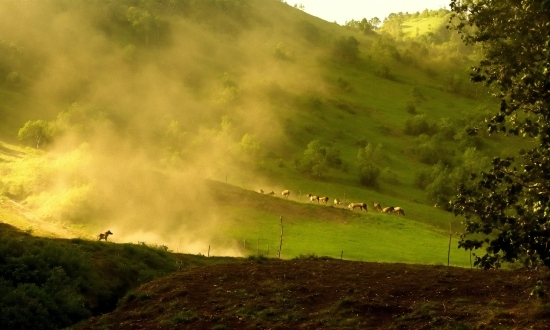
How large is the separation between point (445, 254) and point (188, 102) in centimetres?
8132

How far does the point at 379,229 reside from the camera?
6988 cm

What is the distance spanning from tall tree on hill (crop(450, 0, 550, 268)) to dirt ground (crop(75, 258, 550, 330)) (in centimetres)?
259

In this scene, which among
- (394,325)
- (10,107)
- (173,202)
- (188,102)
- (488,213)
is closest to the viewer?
(488,213)

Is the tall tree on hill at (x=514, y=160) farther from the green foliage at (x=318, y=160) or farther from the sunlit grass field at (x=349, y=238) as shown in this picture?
the green foliage at (x=318, y=160)

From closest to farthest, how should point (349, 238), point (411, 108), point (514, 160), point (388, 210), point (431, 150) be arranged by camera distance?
point (514, 160) → point (349, 238) → point (388, 210) → point (431, 150) → point (411, 108)

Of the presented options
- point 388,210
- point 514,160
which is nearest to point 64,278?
point 514,160

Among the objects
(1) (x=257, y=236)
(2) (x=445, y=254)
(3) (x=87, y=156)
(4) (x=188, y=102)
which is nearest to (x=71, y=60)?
(4) (x=188, y=102)

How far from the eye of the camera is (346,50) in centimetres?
19362

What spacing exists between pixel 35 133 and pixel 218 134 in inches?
1304

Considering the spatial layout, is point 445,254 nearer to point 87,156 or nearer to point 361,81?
point 87,156

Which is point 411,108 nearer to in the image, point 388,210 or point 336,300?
point 388,210

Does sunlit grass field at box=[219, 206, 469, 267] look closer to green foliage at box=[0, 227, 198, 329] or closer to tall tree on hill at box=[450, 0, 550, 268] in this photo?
green foliage at box=[0, 227, 198, 329]

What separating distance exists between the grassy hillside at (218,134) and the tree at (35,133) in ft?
0.75

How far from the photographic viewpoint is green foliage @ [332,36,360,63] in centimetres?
19321
